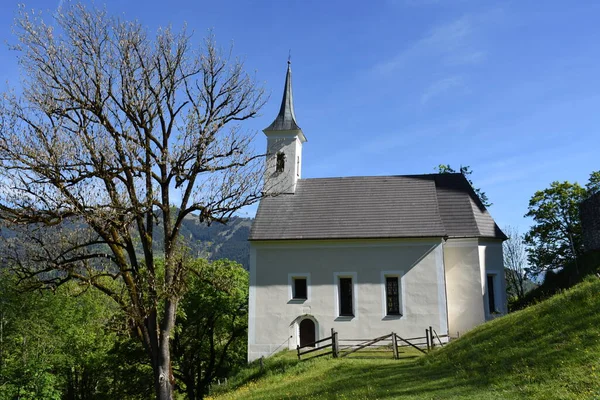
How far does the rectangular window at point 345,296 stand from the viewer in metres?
25.5

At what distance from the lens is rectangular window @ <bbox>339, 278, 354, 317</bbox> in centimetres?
2548

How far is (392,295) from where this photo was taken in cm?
2544

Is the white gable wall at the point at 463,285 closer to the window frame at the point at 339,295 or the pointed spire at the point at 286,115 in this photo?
the window frame at the point at 339,295

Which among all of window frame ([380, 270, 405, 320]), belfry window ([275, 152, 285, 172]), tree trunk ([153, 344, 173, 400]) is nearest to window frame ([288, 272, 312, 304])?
window frame ([380, 270, 405, 320])

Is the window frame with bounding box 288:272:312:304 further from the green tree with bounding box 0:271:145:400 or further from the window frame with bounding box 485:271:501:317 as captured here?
the window frame with bounding box 485:271:501:317

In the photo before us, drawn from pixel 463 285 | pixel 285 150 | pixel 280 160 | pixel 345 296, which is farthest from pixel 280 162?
pixel 463 285

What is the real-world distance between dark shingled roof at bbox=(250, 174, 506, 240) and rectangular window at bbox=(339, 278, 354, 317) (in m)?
2.47

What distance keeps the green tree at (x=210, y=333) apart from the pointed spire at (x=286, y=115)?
31.8ft

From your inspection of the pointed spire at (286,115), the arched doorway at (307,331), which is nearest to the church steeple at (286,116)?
the pointed spire at (286,115)

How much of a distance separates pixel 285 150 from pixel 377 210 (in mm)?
7241

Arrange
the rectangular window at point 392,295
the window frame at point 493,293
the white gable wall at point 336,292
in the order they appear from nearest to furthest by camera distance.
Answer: the white gable wall at point 336,292 → the rectangular window at point 392,295 → the window frame at point 493,293

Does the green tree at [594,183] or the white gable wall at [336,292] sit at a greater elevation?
the green tree at [594,183]

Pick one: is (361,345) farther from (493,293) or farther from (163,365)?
(163,365)

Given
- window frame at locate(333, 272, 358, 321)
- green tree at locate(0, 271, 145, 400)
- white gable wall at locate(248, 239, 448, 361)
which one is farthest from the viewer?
window frame at locate(333, 272, 358, 321)
